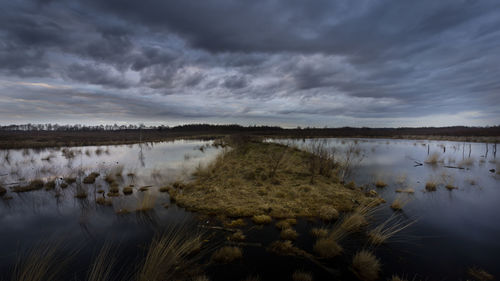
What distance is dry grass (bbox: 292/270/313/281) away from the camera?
13.6 ft

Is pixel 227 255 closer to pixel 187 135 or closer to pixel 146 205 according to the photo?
pixel 146 205

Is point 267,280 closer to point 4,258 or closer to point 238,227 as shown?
point 238,227

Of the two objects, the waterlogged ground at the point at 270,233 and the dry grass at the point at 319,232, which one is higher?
the dry grass at the point at 319,232

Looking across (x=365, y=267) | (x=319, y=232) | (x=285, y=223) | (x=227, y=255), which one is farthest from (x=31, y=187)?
(x=365, y=267)

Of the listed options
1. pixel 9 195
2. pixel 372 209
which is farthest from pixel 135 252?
pixel 9 195

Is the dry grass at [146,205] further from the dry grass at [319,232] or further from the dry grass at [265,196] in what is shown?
the dry grass at [319,232]

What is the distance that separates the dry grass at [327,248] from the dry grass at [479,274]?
9.75 feet

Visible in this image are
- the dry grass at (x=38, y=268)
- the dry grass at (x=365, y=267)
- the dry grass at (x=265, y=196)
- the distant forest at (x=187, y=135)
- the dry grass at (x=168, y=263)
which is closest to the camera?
the dry grass at (x=38, y=268)

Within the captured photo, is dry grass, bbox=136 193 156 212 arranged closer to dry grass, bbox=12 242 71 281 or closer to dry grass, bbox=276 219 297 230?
dry grass, bbox=12 242 71 281

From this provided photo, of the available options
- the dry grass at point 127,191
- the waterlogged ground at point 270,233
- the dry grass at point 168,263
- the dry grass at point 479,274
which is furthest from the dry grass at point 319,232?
the dry grass at point 127,191

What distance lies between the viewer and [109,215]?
7.57 metres

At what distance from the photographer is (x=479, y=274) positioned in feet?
15.0

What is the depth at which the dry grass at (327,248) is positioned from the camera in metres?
5.01

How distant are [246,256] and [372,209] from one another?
5996 millimetres
